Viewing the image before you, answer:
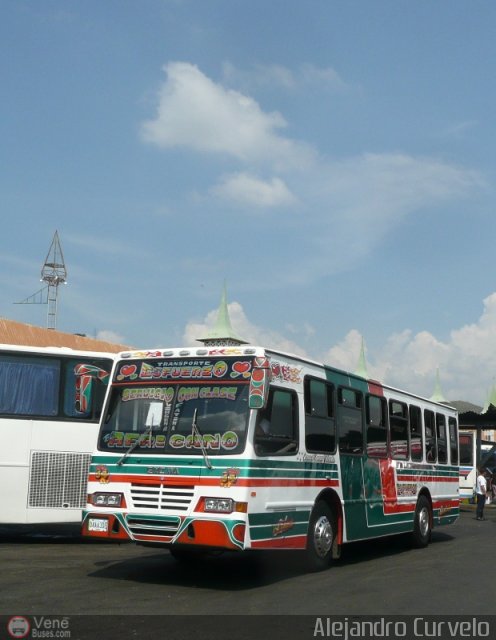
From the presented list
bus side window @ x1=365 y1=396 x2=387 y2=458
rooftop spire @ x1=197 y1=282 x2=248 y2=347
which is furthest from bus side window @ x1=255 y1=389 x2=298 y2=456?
rooftop spire @ x1=197 y1=282 x2=248 y2=347

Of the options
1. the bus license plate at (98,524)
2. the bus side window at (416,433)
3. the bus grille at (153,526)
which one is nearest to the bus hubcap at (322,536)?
the bus grille at (153,526)

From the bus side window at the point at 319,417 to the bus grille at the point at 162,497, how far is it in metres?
2.07

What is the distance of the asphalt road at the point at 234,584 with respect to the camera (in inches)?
339

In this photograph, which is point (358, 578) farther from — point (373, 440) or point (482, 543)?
point (482, 543)

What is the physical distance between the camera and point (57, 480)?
1538cm

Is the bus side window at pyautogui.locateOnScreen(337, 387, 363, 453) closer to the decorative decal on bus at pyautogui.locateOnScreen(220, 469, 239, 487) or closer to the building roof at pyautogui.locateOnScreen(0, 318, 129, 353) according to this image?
the decorative decal on bus at pyautogui.locateOnScreen(220, 469, 239, 487)

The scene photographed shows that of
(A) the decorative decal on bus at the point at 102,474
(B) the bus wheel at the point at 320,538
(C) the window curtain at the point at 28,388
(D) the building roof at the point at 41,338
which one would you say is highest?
(D) the building roof at the point at 41,338

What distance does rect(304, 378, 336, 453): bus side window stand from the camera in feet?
38.4

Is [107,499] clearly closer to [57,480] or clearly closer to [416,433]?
[57,480]

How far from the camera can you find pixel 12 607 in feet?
27.6

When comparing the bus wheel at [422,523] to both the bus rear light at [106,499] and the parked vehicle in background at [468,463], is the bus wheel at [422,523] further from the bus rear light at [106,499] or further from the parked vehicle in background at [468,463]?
the parked vehicle in background at [468,463]

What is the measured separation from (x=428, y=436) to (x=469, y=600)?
25.2ft

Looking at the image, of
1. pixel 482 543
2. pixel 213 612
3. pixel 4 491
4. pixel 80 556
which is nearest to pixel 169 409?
pixel 213 612

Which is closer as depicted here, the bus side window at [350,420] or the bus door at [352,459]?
the bus door at [352,459]
